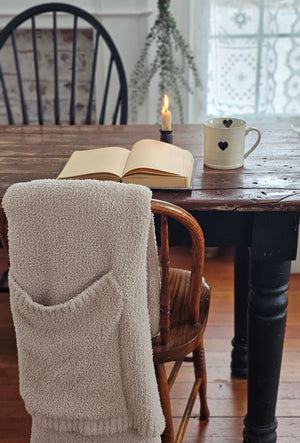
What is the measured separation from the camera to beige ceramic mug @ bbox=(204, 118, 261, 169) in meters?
1.47

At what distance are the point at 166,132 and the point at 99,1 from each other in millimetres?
1260

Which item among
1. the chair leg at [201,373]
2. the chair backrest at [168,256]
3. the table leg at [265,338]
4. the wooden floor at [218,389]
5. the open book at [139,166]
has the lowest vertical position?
the wooden floor at [218,389]

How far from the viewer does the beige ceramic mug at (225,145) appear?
4.83 ft

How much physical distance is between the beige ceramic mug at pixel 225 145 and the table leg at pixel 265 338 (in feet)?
0.91

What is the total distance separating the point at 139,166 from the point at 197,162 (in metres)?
0.27

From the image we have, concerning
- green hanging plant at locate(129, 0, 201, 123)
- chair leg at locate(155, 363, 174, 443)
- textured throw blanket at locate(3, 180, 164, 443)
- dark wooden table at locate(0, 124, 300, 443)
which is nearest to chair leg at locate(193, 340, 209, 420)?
dark wooden table at locate(0, 124, 300, 443)

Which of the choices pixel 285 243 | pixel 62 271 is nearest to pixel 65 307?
pixel 62 271

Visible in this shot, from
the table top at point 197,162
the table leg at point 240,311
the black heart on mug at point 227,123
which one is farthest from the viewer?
the table leg at point 240,311

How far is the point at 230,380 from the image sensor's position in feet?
6.52

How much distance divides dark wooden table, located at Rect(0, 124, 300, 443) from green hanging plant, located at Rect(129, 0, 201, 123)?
3.15 feet

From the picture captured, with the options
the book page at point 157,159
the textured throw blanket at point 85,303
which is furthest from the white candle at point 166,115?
the textured throw blanket at point 85,303

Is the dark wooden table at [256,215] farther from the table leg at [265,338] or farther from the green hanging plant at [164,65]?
the green hanging plant at [164,65]

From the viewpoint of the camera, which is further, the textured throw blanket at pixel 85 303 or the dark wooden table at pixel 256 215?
the dark wooden table at pixel 256 215

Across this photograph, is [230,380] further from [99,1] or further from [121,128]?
[99,1]
